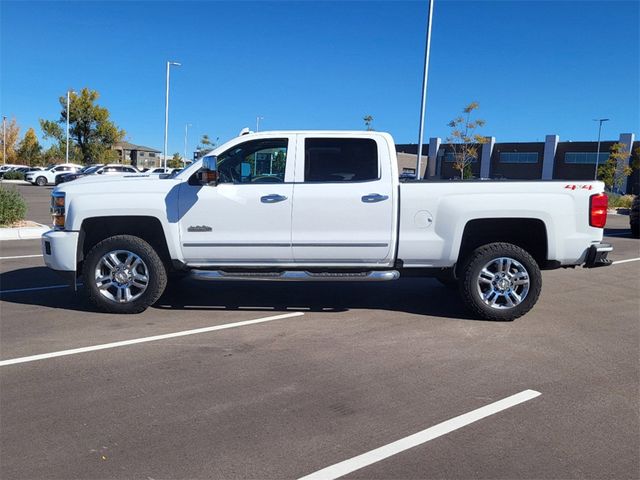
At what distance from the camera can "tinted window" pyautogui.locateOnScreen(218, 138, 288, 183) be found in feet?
20.6

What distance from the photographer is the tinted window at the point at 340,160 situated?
6289mm

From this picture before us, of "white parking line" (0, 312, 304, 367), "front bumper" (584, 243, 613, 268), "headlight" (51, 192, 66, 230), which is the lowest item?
"white parking line" (0, 312, 304, 367)

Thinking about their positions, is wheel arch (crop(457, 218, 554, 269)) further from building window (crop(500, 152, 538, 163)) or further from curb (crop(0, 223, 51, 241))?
building window (crop(500, 152, 538, 163))

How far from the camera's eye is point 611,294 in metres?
8.28

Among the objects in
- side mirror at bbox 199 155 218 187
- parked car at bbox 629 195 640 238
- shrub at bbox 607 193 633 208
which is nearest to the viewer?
side mirror at bbox 199 155 218 187

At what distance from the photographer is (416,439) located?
3.53m

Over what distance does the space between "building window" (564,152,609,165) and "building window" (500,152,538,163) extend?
3989 mm

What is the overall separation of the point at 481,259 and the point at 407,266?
818 millimetres

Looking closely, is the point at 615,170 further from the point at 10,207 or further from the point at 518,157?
the point at 10,207

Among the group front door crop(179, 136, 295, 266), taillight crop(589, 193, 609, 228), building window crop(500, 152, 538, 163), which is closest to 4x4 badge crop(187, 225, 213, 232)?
front door crop(179, 136, 295, 266)

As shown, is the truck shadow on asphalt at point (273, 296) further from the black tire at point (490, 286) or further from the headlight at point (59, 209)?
the headlight at point (59, 209)

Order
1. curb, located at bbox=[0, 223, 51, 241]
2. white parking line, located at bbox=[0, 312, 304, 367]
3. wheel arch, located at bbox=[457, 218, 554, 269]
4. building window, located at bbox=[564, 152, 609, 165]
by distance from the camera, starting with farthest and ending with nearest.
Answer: building window, located at bbox=[564, 152, 609, 165]
curb, located at bbox=[0, 223, 51, 241]
wheel arch, located at bbox=[457, 218, 554, 269]
white parking line, located at bbox=[0, 312, 304, 367]

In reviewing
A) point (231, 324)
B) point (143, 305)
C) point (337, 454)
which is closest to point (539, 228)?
point (231, 324)

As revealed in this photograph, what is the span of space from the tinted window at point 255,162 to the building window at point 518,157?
72581 mm
